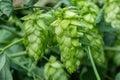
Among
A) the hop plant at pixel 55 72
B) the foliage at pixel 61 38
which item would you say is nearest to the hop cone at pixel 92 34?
the foliage at pixel 61 38

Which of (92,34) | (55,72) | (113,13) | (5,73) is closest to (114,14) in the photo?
(113,13)

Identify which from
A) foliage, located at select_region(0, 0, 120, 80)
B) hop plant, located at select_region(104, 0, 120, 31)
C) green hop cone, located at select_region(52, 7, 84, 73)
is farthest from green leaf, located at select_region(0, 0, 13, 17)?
hop plant, located at select_region(104, 0, 120, 31)

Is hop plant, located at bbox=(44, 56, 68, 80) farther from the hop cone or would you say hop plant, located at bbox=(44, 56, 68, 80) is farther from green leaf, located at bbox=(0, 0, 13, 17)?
green leaf, located at bbox=(0, 0, 13, 17)

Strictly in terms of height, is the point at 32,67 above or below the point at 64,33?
below

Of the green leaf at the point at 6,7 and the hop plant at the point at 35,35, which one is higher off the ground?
the green leaf at the point at 6,7

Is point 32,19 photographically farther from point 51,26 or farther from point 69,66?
point 69,66

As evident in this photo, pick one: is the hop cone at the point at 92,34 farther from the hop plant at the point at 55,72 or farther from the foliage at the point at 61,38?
the hop plant at the point at 55,72

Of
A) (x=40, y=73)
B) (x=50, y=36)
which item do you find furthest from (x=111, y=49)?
(x=50, y=36)
